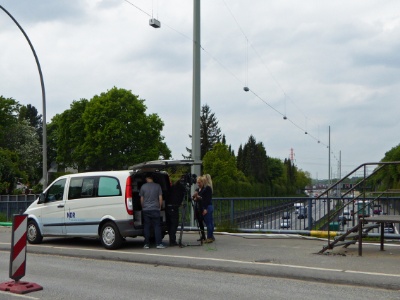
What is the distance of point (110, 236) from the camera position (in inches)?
488

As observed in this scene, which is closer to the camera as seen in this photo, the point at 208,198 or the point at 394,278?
the point at 394,278

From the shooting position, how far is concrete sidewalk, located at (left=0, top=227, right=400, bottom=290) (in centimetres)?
877

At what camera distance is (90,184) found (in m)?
12.9

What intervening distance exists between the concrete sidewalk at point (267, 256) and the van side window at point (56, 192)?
1.18 m

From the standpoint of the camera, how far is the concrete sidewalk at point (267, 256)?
8766mm

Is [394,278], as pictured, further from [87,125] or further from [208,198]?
[87,125]

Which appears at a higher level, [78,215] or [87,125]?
[87,125]

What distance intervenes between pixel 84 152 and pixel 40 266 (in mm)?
51119

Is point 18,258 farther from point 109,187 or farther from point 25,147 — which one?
point 25,147

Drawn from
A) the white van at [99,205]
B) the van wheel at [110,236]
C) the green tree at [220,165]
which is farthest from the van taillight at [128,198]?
the green tree at [220,165]

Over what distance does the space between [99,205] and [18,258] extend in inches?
171

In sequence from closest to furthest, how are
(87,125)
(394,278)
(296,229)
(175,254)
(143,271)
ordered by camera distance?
(394,278) < (143,271) < (175,254) < (296,229) < (87,125)

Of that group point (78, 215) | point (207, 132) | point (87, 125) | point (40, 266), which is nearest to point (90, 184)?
point (78, 215)

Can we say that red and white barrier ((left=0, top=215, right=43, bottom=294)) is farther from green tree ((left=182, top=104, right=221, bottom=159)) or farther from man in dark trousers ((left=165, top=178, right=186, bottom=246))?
green tree ((left=182, top=104, right=221, bottom=159))
